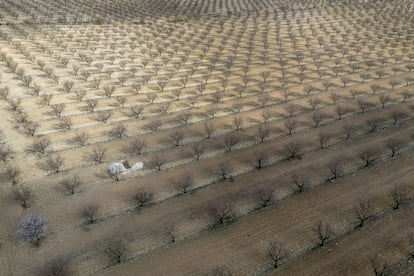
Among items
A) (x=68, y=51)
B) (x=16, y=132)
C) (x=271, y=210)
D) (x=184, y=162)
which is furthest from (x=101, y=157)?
(x=68, y=51)

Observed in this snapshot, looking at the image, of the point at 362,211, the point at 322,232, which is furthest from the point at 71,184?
the point at 362,211

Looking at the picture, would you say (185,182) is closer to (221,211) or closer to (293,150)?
(221,211)

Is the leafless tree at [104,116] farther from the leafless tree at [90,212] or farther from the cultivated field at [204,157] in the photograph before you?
the leafless tree at [90,212]

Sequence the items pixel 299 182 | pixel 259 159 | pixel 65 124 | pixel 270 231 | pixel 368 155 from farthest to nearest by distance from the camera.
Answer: pixel 65 124, pixel 368 155, pixel 259 159, pixel 299 182, pixel 270 231

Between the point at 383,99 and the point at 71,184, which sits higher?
the point at 383,99

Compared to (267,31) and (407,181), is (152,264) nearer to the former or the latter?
(407,181)
